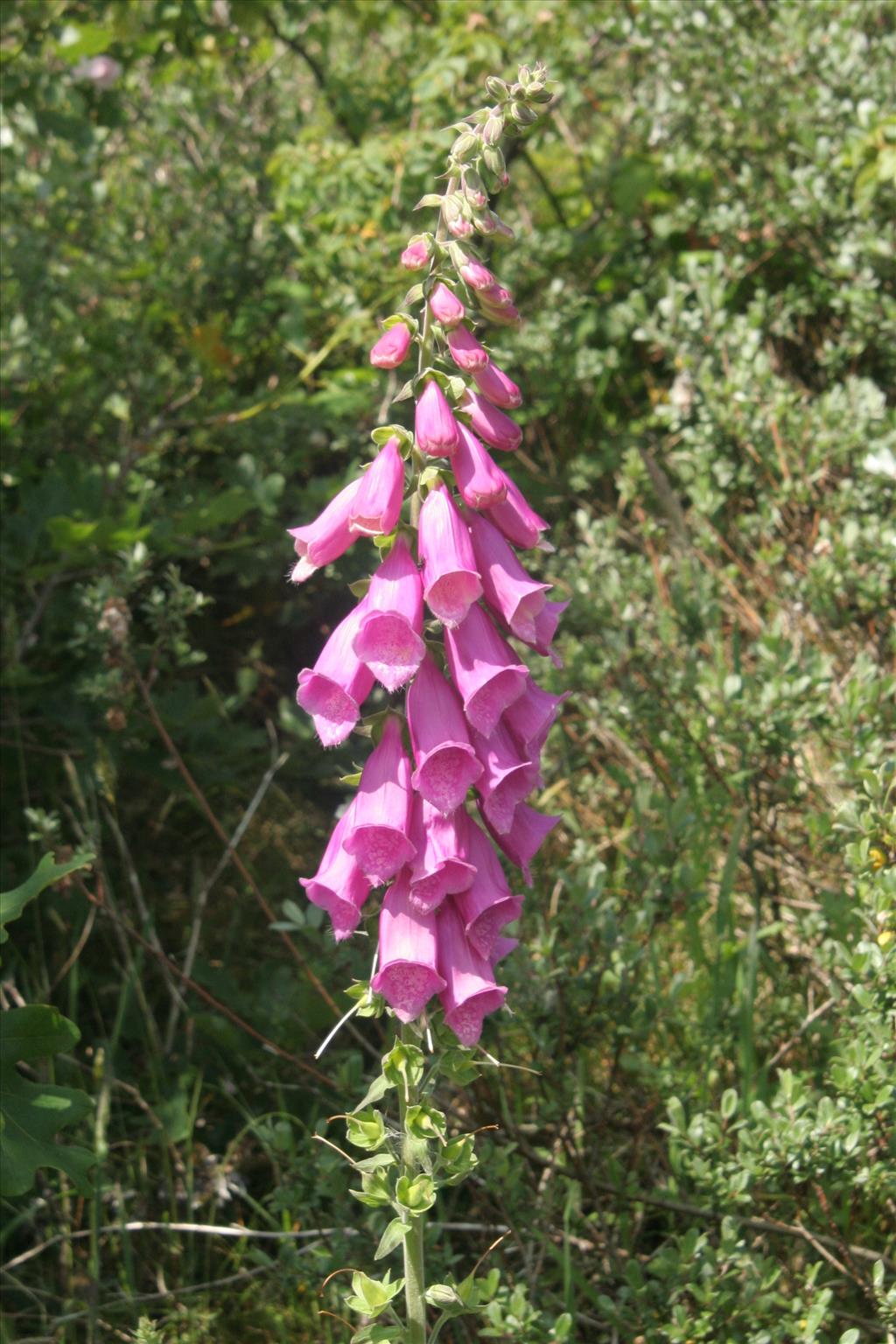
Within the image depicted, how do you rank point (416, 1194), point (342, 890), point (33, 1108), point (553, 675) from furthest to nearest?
Answer: 1. point (553, 675)
2. point (33, 1108)
3. point (342, 890)
4. point (416, 1194)

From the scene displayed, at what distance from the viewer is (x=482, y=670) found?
5.33 ft

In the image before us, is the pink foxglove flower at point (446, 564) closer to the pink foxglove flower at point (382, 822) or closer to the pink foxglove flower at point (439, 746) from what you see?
the pink foxglove flower at point (439, 746)

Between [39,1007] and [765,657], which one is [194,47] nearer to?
[765,657]

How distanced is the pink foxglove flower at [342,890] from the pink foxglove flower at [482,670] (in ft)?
0.74

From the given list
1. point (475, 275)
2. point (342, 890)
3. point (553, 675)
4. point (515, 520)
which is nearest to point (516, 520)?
point (515, 520)

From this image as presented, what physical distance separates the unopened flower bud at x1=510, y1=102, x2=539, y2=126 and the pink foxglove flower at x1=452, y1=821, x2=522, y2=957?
35.8 inches

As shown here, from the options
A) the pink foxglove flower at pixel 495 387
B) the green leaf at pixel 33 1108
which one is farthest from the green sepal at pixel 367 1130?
the pink foxglove flower at pixel 495 387

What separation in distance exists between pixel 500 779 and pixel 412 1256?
63cm

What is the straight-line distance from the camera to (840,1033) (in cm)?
231

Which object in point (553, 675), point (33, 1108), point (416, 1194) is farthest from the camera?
point (553, 675)

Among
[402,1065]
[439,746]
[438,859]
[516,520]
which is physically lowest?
[402,1065]

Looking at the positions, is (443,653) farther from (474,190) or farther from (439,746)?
(474,190)

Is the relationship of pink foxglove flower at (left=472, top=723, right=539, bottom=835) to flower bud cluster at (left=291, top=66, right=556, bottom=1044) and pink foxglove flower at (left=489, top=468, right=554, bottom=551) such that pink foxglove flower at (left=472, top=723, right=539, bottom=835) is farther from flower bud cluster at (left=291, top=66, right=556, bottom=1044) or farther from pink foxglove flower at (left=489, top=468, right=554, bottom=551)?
pink foxglove flower at (left=489, top=468, right=554, bottom=551)

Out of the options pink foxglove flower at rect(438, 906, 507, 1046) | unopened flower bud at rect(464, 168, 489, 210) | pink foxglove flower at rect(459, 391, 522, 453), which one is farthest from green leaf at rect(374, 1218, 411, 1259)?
unopened flower bud at rect(464, 168, 489, 210)
